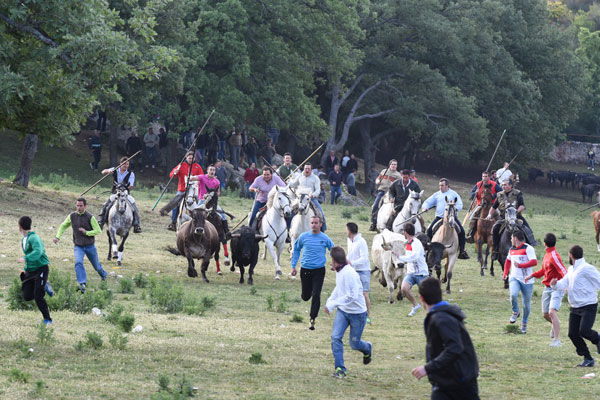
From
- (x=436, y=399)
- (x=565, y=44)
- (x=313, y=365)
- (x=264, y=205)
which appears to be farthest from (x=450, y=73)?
(x=436, y=399)

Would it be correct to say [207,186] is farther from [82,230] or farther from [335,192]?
[335,192]

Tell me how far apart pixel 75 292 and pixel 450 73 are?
47.6m

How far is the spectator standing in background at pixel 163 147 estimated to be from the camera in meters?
49.5

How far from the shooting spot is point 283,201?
80.3 feet

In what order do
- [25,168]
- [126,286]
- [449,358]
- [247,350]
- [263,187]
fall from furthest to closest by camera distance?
[25,168], [263,187], [126,286], [247,350], [449,358]

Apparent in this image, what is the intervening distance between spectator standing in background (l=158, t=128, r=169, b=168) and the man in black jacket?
135 feet

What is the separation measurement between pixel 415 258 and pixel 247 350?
5.03 m

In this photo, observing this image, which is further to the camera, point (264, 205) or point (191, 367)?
point (264, 205)

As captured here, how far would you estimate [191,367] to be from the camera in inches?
→ 530

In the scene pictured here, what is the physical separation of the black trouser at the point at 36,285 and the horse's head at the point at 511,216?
517 inches

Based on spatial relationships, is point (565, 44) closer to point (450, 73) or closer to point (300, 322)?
point (450, 73)

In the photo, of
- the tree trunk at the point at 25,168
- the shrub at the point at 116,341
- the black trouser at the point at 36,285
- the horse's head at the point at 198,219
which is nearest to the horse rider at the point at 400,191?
the horse's head at the point at 198,219

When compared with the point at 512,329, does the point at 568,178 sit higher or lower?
higher

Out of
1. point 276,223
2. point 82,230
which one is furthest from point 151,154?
point 82,230
